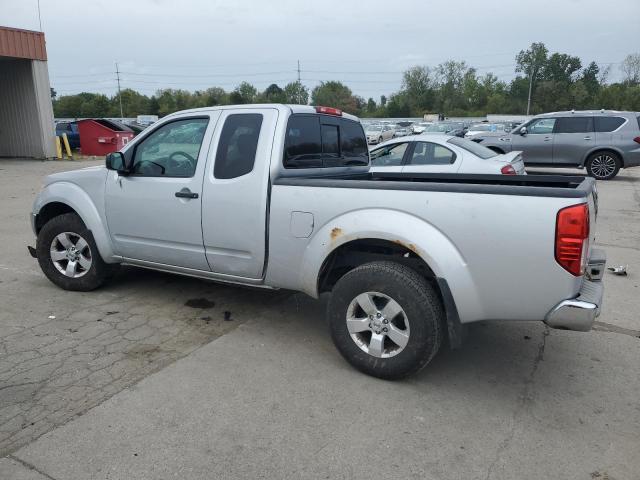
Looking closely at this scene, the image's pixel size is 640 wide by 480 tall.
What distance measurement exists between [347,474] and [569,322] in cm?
153

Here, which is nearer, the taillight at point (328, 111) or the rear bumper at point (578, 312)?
the rear bumper at point (578, 312)

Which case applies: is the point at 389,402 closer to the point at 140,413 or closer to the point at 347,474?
the point at 347,474

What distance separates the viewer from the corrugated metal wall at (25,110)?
2011 centimetres

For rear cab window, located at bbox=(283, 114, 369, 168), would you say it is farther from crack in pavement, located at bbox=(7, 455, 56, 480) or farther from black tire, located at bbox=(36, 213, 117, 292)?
crack in pavement, located at bbox=(7, 455, 56, 480)

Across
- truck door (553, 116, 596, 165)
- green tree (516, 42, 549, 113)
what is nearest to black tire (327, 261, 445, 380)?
truck door (553, 116, 596, 165)

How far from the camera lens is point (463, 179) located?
4.59 metres

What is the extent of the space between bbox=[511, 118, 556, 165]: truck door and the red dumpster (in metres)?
15.7

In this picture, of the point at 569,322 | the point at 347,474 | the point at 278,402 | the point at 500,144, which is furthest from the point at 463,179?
the point at 500,144

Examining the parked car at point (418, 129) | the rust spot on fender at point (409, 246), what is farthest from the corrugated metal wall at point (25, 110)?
the rust spot on fender at point (409, 246)

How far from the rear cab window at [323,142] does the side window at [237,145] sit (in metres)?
0.27

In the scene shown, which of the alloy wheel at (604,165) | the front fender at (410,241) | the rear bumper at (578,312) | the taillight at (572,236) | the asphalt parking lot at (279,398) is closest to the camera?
the asphalt parking lot at (279,398)

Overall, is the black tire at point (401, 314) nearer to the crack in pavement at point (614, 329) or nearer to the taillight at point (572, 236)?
the taillight at point (572, 236)

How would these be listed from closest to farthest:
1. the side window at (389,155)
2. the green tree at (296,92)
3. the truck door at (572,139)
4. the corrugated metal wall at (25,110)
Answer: the side window at (389,155)
the truck door at (572,139)
the corrugated metal wall at (25,110)
the green tree at (296,92)

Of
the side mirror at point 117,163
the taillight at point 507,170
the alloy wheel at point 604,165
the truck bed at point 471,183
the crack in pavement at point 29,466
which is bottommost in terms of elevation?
the crack in pavement at point 29,466
